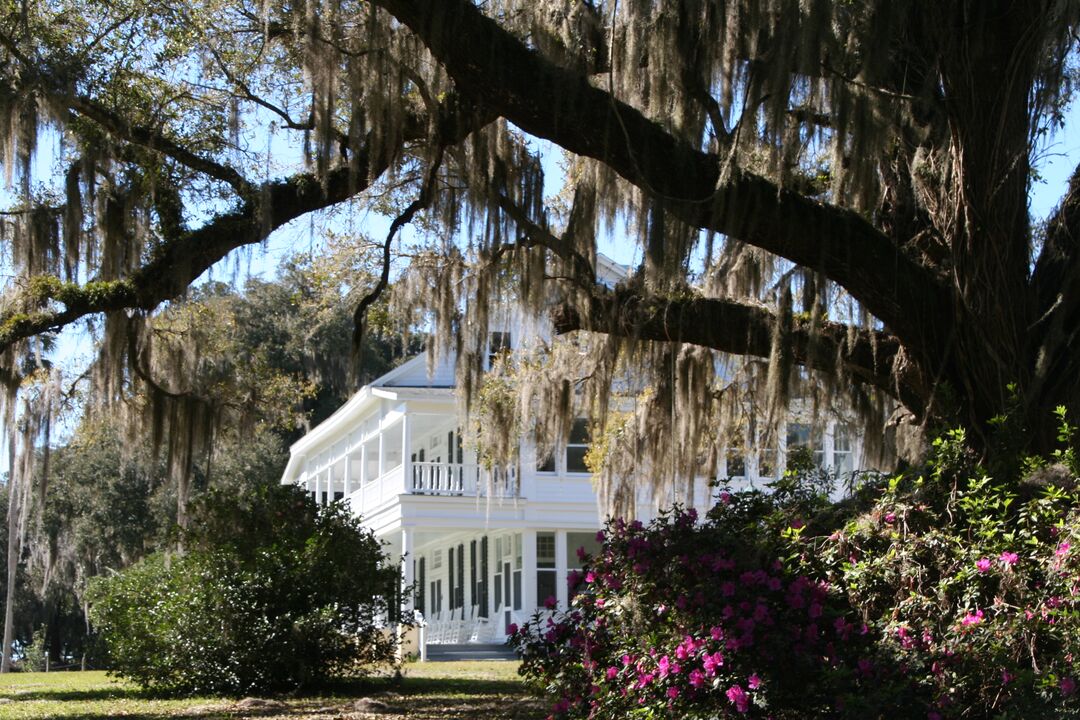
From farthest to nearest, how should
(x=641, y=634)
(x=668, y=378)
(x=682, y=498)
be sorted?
(x=682, y=498) < (x=668, y=378) < (x=641, y=634)

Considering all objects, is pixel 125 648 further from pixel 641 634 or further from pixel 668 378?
pixel 641 634

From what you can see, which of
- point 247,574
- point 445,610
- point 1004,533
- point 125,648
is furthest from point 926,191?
point 445,610

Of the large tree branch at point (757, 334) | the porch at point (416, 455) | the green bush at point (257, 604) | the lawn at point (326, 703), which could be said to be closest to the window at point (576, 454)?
the porch at point (416, 455)

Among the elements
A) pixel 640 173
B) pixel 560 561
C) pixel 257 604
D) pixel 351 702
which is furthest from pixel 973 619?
pixel 560 561

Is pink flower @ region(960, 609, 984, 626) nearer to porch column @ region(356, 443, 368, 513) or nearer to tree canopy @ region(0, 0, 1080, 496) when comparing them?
tree canopy @ region(0, 0, 1080, 496)

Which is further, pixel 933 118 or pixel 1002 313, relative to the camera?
pixel 933 118

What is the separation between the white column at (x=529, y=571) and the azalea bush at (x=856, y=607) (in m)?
17.9

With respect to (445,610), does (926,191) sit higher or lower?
higher

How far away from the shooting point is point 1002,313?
28.0ft

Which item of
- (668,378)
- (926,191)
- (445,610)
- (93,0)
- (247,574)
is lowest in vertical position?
(445,610)

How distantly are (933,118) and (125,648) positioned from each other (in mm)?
9357

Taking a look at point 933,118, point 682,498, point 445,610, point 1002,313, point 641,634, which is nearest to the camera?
point 641,634

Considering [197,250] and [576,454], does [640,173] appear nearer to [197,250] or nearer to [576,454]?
[197,250]

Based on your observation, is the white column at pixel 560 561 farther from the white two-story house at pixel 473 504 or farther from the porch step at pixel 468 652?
the porch step at pixel 468 652
